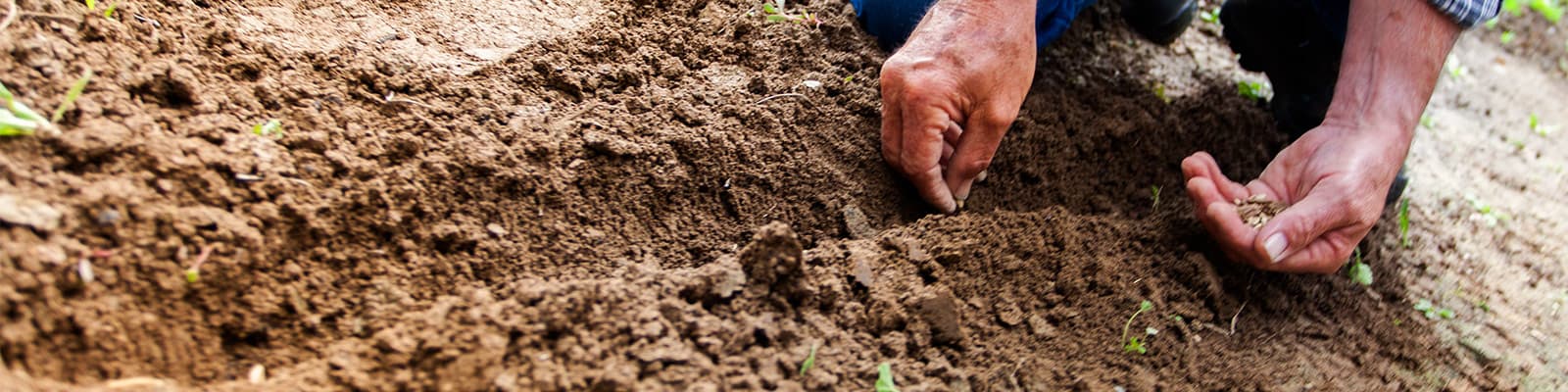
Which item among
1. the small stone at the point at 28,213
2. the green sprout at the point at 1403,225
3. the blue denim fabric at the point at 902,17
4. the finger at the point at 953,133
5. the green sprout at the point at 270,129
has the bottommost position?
the green sprout at the point at 1403,225

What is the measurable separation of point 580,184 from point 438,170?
0.77ft

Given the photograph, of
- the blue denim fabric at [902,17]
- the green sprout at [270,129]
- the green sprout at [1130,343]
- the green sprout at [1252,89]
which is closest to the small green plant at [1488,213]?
the green sprout at [1252,89]

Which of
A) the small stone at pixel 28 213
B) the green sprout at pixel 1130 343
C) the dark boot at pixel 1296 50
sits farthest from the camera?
the dark boot at pixel 1296 50

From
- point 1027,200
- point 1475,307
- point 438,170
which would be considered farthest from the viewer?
point 1475,307

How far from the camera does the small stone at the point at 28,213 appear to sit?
110 centimetres

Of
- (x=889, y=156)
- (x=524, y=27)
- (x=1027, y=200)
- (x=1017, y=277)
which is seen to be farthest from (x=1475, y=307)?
(x=524, y=27)

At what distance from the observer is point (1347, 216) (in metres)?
1.83

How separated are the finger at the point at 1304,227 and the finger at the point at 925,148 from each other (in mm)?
625

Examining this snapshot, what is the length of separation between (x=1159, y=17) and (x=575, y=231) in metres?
2.03

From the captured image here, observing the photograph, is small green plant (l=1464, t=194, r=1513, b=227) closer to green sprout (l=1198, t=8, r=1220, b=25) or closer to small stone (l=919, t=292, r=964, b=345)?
green sprout (l=1198, t=8, r=1220, b=25)

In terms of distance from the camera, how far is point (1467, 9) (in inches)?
78.9

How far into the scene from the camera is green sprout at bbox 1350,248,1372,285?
6.63 feet

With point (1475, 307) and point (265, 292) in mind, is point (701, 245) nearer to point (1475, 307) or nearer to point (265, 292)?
point (265, 292)

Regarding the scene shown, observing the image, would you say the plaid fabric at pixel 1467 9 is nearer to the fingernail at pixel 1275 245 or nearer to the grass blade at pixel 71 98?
the fingernail at pixel 1275 245
